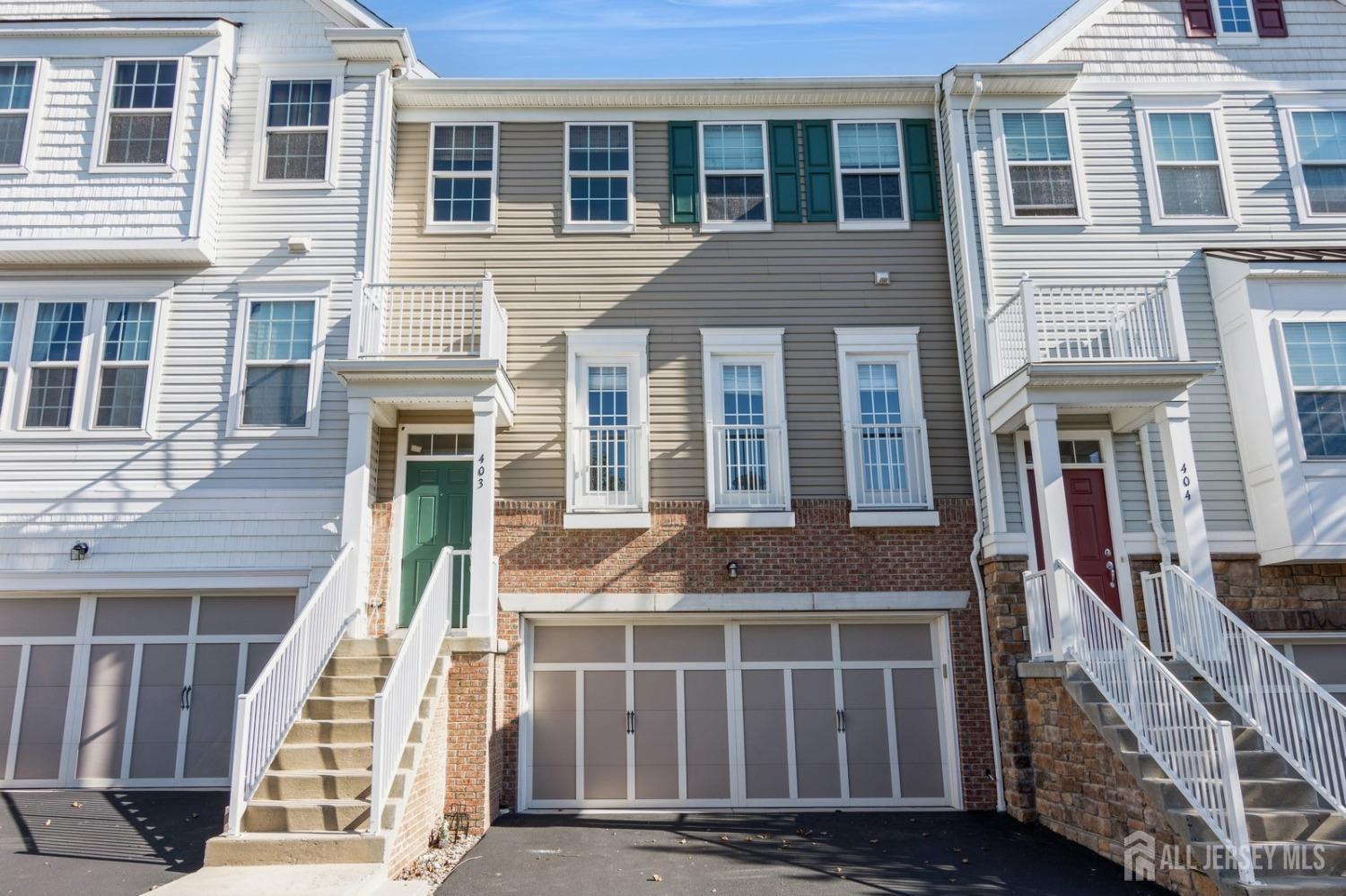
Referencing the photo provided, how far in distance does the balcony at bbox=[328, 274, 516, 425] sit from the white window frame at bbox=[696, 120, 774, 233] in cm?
299

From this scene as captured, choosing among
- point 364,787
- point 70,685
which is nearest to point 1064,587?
point 364,787

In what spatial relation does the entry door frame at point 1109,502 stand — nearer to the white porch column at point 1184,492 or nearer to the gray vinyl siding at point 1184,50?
the white porch column at point 1184,492

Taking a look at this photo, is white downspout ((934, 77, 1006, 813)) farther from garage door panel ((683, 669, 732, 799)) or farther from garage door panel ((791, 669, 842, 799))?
garage door panel ((683, 669, 732, 799))

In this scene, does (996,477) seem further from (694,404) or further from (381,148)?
(381,148)

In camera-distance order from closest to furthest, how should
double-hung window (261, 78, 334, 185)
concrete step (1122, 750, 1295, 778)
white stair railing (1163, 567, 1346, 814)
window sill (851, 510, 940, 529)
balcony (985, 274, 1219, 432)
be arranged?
white stair railing (1163, 567, 1346, 814) → concrete step (1122, 750, 1295, 778) → balcony (985, 274, 1219, 432) → window sill (851, 510, 940, 529) → double-hung window (261, 78, 334, 185)

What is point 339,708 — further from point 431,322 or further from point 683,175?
point 683,175

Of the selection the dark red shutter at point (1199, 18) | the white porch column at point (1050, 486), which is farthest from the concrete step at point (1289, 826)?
the dark red shutter at point (1199, 18)

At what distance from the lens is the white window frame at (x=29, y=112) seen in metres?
10.9

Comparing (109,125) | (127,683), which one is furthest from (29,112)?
(127,683)

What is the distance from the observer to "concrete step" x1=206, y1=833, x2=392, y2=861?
6793 mm

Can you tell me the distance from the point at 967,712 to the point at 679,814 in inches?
137

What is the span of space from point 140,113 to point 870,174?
9.33m

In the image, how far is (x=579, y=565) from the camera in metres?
10.5

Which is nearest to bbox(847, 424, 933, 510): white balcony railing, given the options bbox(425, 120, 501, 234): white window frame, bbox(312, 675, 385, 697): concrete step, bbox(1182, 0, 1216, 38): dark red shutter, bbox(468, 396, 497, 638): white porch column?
bbox(468, 396, 497, 638): white porch column
